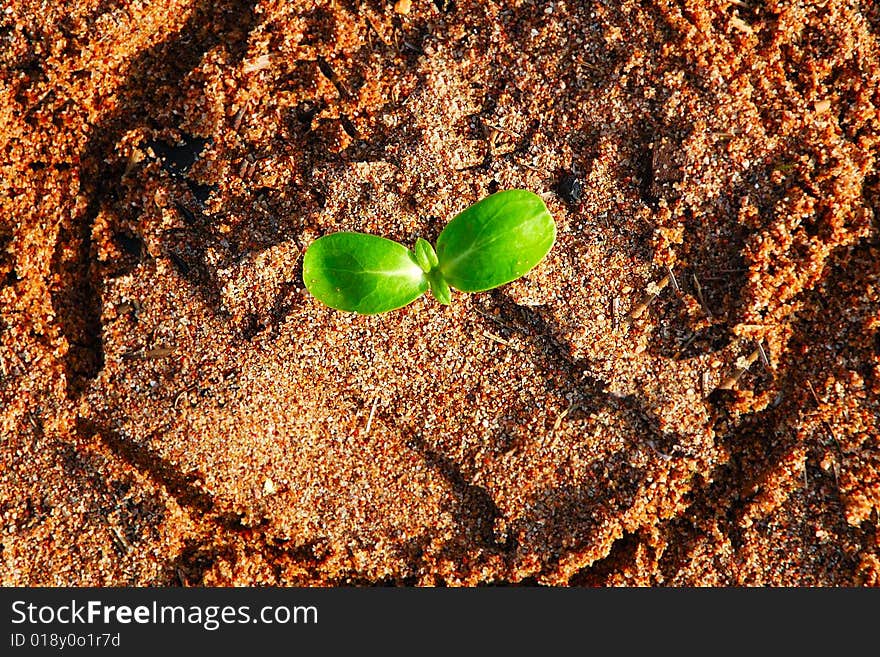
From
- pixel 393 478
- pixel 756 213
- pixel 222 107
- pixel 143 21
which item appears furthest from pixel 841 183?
pixel 143 21

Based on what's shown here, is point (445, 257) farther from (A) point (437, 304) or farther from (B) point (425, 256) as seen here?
(A) point (437, 304)

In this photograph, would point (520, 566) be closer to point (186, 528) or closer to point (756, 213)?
point (186, 528)

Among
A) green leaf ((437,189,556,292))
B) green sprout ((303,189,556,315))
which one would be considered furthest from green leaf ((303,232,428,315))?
green leaf ((437,189,556,292))

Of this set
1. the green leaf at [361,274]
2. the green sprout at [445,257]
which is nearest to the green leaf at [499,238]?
the green sprout at [445,257]

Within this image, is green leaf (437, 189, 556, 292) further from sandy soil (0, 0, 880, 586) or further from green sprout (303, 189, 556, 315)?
sandy soil (0, 0, 880, 586)

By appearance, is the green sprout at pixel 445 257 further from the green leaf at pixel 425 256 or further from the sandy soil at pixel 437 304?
the sandy soil at pixel 437 304

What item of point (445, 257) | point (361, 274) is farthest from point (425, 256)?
point (361, 274)
